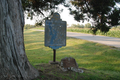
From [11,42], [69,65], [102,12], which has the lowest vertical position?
[69,65]

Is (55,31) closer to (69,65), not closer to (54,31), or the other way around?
(54,31)

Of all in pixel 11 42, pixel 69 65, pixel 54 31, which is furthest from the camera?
pixel 54 31

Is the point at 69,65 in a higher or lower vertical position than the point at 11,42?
lower

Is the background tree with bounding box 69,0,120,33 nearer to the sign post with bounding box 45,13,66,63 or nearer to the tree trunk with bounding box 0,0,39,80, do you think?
the sign post with bounding box 45,13,66,63

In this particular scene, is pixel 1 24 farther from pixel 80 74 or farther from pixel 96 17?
pixel 96 17

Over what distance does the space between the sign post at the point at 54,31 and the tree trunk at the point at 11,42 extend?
1.66 meters

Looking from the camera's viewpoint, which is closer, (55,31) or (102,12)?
(55,31)

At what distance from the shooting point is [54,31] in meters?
4.89

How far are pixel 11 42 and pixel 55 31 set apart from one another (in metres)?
2.22

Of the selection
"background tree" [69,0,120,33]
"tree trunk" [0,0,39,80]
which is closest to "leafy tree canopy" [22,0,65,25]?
"background tree" [69,0,120,33]

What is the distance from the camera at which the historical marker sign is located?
4.83 meters

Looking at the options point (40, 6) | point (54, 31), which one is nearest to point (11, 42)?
point (54, 31)

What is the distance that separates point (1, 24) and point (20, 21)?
1.72 feet

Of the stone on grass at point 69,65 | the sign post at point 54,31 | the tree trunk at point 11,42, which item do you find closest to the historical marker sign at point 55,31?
the sign post at point 54,31
